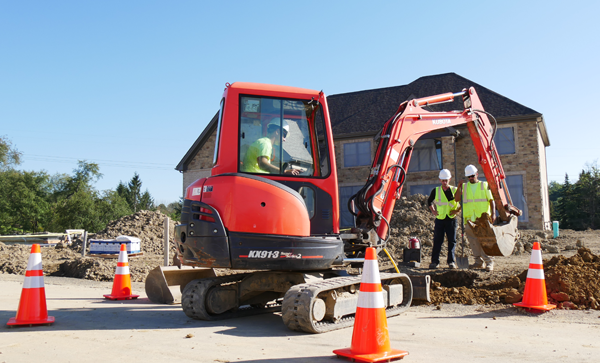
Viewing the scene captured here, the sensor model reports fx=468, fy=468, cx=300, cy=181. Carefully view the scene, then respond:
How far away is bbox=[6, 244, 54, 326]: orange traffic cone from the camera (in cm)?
533

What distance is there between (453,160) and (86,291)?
18.4 meters

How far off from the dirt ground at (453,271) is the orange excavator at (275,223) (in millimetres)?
1690

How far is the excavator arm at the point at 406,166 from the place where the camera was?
6750mm

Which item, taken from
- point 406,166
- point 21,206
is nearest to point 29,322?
point 406,166

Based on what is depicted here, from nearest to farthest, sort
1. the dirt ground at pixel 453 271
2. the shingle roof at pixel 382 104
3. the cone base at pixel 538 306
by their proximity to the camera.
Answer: the cone base at pixel 538 306 < the dirt ground at pixel 453 271 < the shingle roof at pixel 382 104

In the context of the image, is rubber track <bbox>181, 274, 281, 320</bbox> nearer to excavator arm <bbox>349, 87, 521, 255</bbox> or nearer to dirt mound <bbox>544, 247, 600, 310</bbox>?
excavator arm <bbox>349, 87, 521, 255</bbox>

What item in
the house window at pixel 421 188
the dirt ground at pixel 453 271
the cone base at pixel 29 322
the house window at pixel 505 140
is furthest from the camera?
the house window at pixel 421 188

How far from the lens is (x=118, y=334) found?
16.0 feet

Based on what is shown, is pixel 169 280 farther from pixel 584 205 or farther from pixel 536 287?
pixel 584 205

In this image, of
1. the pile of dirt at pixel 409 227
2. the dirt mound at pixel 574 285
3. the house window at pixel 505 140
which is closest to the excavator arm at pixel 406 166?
the dirt mound at pixel 574 285

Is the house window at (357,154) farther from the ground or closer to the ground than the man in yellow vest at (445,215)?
farther from the ground

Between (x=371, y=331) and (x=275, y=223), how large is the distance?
69.2 inches

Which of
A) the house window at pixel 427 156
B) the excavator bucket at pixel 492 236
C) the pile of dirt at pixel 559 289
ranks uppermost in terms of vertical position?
the house window at pixel 427 156

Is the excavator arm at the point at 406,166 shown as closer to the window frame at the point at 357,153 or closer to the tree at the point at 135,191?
the window frame at the point at 357,153
